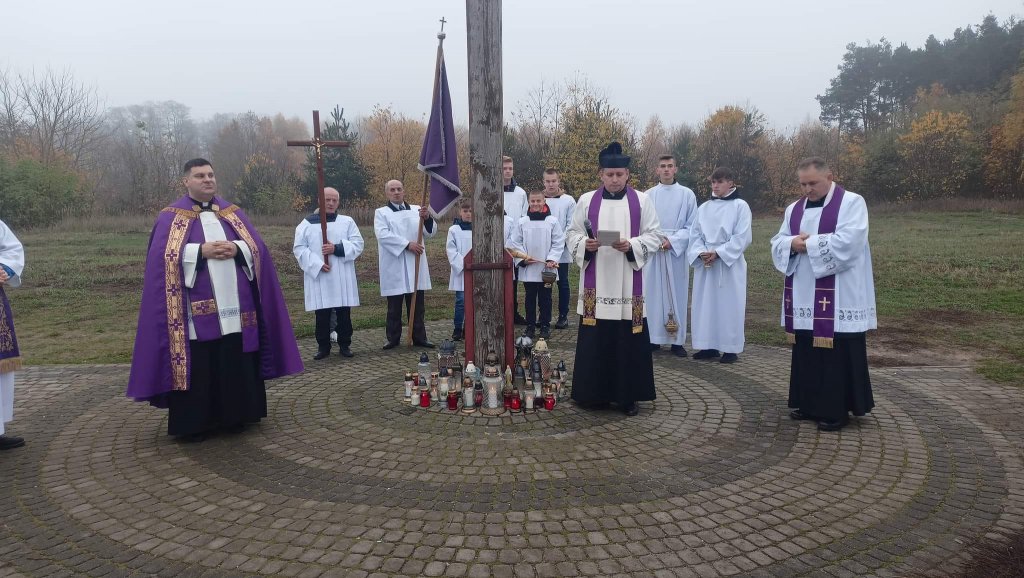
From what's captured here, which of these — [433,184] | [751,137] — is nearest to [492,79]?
[433,184]

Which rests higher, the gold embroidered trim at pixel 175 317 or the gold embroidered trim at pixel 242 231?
the gold embroidered trim at pixel 242 231

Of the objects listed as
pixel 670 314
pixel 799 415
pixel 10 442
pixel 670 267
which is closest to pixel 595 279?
pixel 799 415

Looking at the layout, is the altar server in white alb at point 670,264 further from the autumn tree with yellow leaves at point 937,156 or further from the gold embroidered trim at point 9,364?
the autumn tree with yellow leaves at point 937,156

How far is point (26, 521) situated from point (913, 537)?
17.7 ft

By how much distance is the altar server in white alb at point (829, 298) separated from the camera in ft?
17.3

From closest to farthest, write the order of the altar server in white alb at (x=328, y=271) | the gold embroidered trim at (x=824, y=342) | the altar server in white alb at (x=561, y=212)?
the gold embroidered trim at (x=824, y=342)
the altar server in white alb at (x=328, y=271)
the altar server in white alb at (x=561, y=212)

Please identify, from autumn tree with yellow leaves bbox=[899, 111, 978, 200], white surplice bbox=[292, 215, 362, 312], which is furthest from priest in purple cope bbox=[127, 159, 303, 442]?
autumn tree with yellow leaves bbox=[899, 111, 978, 200]

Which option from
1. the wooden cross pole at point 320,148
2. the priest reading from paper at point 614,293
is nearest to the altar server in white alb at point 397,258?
the wooden cross pole at point 320,148

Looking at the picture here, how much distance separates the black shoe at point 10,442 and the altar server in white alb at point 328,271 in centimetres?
326

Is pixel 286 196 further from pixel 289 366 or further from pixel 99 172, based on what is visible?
pixel 289 366

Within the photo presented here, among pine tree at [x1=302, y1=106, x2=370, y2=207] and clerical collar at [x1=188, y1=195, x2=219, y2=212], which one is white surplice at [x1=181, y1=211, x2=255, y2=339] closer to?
clerical collar at [x1=188, y1=195, x2=219, y2=212]

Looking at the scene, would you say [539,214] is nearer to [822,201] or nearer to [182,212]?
[822,201]

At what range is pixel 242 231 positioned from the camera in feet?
17.8

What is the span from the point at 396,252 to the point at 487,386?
321 centimetres
